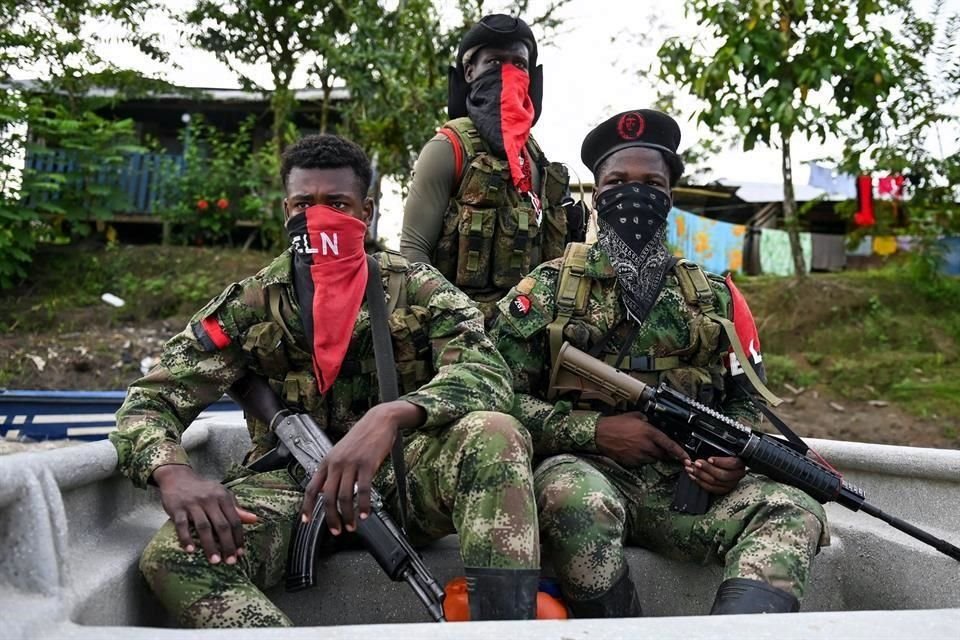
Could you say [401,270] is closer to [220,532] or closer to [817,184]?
[220,532]

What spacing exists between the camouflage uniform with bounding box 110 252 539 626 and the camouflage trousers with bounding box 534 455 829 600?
0.22 meters

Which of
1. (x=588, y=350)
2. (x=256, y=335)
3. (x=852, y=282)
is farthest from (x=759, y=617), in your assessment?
(x=852, y=282)

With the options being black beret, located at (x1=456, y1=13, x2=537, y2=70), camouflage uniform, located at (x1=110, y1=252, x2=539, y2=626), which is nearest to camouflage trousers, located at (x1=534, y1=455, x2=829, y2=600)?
camouflage uniform, located at (x1=110, y1=252, x2=539, y2=626)

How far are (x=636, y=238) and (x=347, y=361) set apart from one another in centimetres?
95

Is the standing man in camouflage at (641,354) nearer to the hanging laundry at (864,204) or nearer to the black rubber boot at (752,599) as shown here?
the black rubber boot at (752,599)

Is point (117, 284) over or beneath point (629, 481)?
beneath

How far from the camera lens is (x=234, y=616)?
1.88 metres

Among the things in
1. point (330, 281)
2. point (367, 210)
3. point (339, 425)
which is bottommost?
point (339, 425)

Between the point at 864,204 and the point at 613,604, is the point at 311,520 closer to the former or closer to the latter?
the point at 613,604

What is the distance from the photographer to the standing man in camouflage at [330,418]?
1924 millimetres

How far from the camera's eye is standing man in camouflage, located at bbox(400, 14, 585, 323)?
10.8 feet

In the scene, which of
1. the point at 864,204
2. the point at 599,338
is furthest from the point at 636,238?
the point at 864,204

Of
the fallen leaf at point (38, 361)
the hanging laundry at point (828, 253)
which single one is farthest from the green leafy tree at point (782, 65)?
the hanging laundry at point (828, 253)

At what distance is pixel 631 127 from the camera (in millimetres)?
2793
